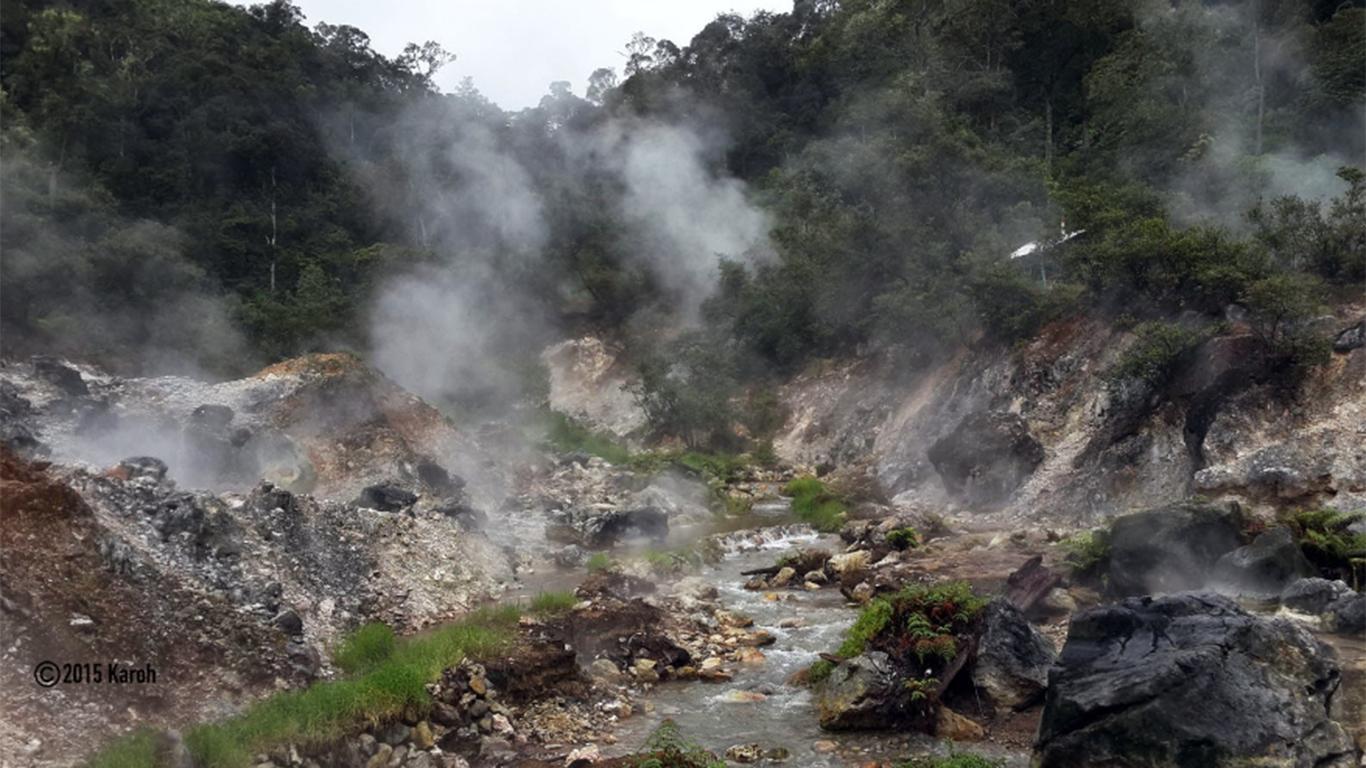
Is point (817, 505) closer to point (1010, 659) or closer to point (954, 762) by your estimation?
point (1010, 659)

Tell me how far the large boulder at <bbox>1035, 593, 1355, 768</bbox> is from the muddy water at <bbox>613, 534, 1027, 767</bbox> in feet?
5.48

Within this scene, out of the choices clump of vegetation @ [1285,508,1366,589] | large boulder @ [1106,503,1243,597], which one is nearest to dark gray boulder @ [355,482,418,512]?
large boulder @ [1106,503,1243,597]

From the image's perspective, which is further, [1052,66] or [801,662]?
[1052,66]

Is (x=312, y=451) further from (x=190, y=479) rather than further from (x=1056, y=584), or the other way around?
(x=1056, y=584)

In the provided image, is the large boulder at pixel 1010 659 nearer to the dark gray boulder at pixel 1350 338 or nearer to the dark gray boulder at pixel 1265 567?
the dark gray boulder at pixel 1265 567

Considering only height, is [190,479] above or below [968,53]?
below

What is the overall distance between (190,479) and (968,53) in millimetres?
36792

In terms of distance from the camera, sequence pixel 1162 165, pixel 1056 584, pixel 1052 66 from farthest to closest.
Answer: pixel 1052 66 < pixel 1162 165 < pixel 1056 584

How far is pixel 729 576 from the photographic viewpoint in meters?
16.9

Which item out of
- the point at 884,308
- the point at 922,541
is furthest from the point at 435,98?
the point at 922,541

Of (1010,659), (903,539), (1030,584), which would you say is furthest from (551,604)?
(903,539)

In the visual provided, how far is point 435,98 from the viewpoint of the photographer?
207ft

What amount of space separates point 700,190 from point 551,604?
39668 millimetres

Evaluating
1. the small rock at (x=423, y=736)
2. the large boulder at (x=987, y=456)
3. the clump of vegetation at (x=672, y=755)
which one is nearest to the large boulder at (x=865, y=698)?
the clump of vegetation at (x=672, y=755)
